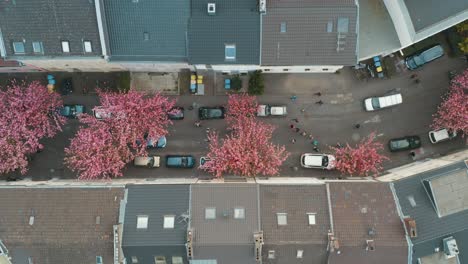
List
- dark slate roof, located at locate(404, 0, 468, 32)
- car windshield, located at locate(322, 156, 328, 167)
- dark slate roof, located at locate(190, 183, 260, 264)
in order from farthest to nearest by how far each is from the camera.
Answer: car windshield, located at locate(322, 156, 328, 167) → dark slate roof, located at locate(404, 0, 468, 32) → dark slate roof, located at locate(190, 183, 260, 264)

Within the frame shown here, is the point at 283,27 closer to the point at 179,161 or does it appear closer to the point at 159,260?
the point at 179,161

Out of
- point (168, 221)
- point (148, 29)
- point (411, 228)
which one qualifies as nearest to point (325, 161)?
point (411, 228)

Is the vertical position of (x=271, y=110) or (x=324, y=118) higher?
(x=271, y=110)

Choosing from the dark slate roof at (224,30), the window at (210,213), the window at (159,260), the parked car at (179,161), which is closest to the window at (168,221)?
the window at (159,260)

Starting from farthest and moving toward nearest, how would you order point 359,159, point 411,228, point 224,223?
point 359,159 < point 224,223 < point 411,228

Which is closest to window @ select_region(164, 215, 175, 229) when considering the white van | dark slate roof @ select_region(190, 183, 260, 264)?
dark slate roof @ select_region(190, 183, 260, 264)

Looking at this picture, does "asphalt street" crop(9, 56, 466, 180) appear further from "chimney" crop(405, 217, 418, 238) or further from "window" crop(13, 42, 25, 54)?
"chimney" crop(405, 217, 418, 238)
